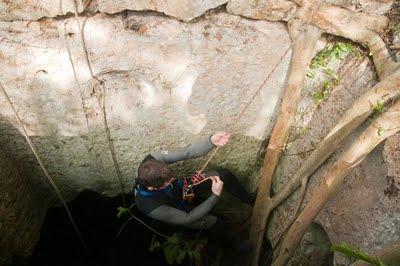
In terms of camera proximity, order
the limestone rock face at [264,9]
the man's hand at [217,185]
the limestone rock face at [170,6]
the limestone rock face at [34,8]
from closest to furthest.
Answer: the limestone rock face at [34,8] → the limestone rock face at [170,6] → the limestone rock face at [264,9] → the man's hand at [217,185]

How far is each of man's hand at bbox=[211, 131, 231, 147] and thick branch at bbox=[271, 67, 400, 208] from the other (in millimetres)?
713

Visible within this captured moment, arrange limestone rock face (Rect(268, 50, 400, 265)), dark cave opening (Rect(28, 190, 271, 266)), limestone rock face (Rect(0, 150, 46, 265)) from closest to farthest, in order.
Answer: limestone rock face (Rect(268, 50, 400, 265)) < limestone rock face (Rect(0, 150, 46, 265)) < dark cave opening (Rect(28, 190, 271, 266))

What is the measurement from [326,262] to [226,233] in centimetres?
106

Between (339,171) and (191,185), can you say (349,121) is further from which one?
(191,185)

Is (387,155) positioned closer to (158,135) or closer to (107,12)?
(158,135)

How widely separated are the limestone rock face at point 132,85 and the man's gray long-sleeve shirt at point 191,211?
171 mm

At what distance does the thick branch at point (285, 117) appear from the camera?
3.11 meters

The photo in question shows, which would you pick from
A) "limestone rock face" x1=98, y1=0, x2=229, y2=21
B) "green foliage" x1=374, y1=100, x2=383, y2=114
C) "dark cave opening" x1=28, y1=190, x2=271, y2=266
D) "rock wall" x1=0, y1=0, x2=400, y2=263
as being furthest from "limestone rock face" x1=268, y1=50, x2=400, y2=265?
"dark cave opening" x1=28, y1=190, x2=271, y2=266

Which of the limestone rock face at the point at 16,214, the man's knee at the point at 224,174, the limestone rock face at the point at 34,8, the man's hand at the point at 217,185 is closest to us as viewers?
the limestone rock face at the point at 34,8

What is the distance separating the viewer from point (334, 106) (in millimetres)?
3191

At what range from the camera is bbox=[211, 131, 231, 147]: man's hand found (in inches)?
139

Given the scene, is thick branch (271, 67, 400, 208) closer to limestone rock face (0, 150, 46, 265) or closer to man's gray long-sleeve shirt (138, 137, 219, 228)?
man's gray long-sleeve shirt (138, 137, 219, 228)

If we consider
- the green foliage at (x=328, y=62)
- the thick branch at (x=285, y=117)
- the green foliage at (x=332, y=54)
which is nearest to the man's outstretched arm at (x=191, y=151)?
the thick branch at (x=285, y=117)

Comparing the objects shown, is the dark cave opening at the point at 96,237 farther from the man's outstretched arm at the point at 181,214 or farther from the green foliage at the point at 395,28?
the green foliage at the point at 395,28
